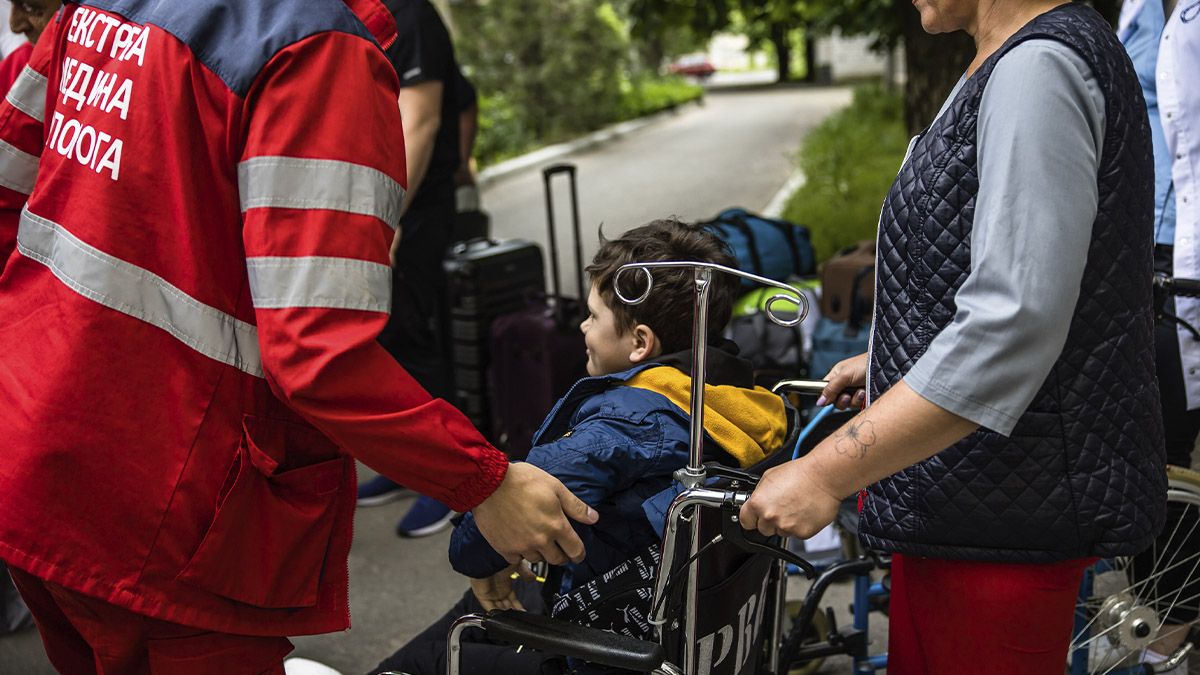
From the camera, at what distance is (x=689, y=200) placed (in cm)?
1308

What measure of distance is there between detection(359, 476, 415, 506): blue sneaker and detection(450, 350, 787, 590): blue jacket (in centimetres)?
261

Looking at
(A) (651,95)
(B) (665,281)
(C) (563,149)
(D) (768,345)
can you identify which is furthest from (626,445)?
(A) (651,95)

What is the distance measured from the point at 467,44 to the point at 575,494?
17.0 meters

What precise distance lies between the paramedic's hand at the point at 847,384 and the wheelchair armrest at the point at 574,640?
649 mm

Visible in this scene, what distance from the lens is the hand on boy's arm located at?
5.18ft

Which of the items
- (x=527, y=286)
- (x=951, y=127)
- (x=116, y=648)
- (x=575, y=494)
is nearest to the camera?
(x=951, y=127)

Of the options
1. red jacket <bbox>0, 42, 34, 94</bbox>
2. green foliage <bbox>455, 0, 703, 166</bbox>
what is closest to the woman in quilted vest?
red jacket <bbox>0, 42, 34, 94</bbox>

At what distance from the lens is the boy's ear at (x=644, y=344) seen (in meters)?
2.34

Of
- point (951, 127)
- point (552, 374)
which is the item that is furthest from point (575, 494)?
point (552, 374)

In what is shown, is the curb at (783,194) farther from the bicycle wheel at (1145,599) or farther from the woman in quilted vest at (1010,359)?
the woman in quilted vest at (1010,359)


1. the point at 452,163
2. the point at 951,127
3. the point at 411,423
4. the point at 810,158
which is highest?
the point at 951,127

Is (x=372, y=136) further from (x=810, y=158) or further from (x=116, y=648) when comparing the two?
(x=810, y=158)

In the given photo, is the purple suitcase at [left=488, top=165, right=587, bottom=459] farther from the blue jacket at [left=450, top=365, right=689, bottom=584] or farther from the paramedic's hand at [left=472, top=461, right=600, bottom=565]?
the paramedic's hand at [left=472, top=461, right=600, bottom=565]

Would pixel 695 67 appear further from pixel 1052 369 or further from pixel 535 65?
pixel 1052 369
